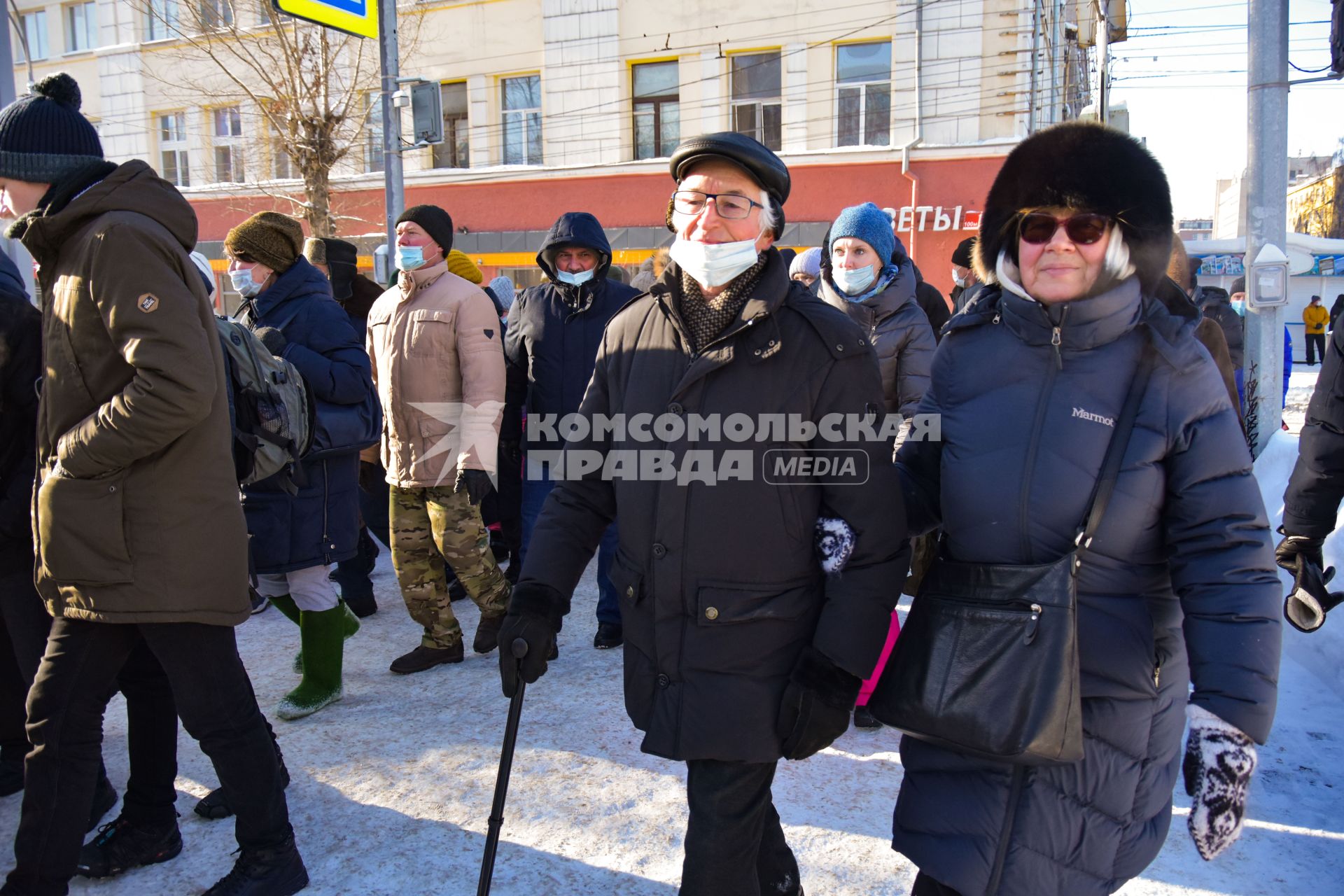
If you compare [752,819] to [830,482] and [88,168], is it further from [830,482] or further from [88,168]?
[88,168]

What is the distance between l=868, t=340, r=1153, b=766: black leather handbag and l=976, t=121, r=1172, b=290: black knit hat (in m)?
0.22

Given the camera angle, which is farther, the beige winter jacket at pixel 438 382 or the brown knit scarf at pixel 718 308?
the beige winter jacket at pixel 438 382

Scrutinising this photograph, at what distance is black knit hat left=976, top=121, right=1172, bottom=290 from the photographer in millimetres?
1847

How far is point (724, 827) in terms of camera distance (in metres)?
2.05

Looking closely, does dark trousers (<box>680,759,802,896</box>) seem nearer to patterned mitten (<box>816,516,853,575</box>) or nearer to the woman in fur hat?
the woman in fur hat

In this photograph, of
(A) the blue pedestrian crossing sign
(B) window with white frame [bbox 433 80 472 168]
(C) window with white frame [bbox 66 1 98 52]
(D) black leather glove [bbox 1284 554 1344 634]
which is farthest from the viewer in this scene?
(C) window with white frame [bbox 66 1 98 52]

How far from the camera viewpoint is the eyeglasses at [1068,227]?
6.05 feet

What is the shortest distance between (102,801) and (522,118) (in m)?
17.5

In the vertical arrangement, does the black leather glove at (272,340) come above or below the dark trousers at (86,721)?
above

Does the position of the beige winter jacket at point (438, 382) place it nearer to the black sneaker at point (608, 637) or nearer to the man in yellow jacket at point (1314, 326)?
the black sneaker at point (608, 637)

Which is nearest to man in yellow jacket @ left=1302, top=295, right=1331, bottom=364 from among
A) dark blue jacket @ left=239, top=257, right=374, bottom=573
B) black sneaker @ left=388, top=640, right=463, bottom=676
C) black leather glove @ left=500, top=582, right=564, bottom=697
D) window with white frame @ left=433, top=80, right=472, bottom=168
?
window with white frame @ left=433, top=80, right=472, bottom=168

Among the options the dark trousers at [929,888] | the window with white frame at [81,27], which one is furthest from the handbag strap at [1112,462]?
the window with white frame at [81,27]

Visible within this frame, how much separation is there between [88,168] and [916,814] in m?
2.53

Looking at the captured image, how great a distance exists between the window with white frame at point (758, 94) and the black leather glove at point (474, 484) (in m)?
14.2
